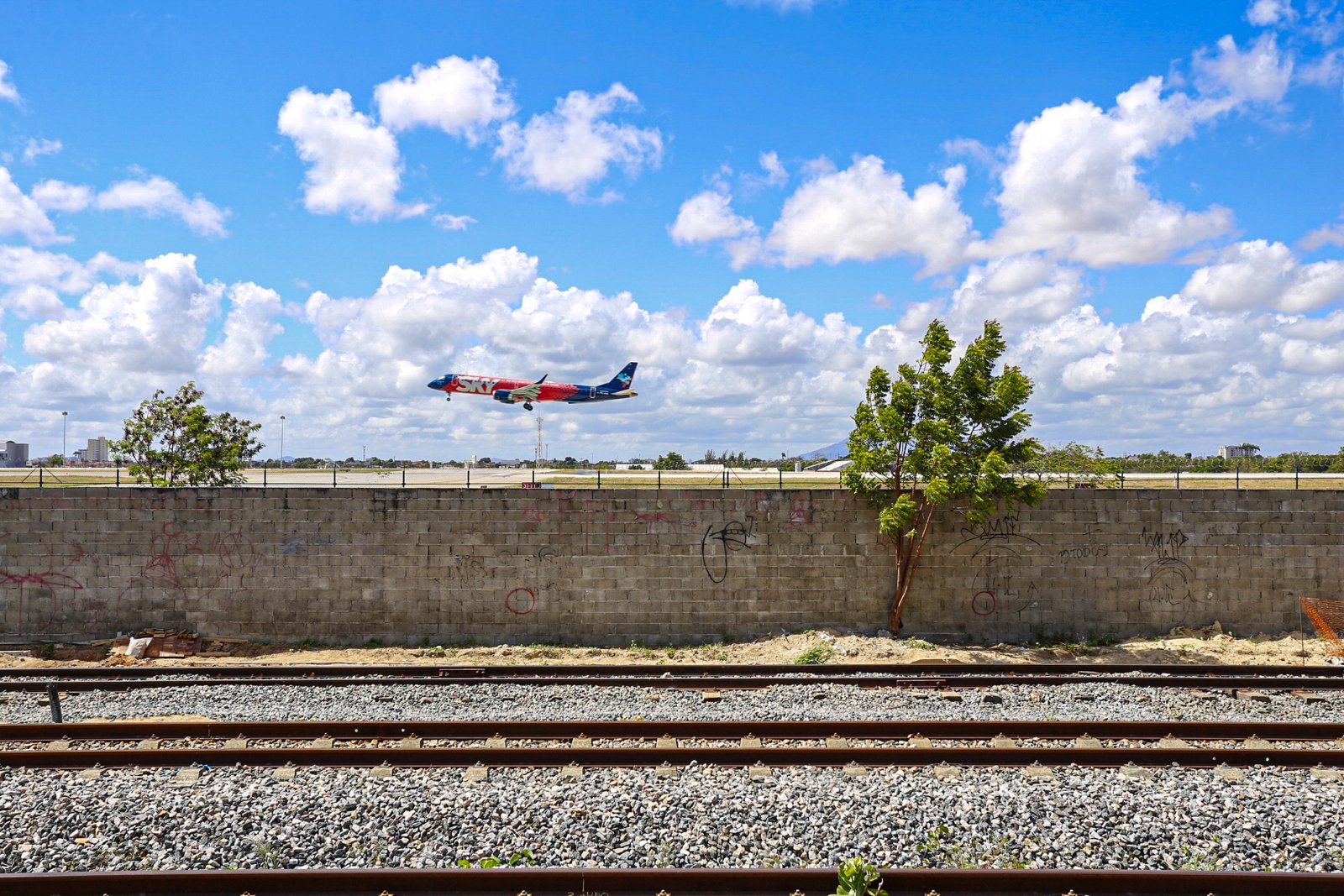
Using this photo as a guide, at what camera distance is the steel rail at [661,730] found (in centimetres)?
909

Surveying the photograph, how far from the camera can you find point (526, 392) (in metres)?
51.5

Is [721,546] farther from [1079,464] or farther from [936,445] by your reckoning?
[1079,464]

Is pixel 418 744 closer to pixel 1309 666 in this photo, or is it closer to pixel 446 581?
pixel 446 581

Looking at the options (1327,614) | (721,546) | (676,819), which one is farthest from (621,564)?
(1327,614)

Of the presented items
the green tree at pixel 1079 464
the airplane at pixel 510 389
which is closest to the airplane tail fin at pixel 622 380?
the airplane at pixel 510 389

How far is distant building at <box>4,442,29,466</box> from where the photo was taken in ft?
193

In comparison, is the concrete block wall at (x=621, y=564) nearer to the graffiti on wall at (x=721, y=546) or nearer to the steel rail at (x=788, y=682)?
the graffiti on wall at (x=721, y=546)

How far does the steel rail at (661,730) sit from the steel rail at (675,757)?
70 cm

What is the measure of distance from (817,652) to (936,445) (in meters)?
4.65

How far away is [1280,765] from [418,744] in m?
9.32

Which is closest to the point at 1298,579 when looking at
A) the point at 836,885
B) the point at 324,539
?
the point at 836,885

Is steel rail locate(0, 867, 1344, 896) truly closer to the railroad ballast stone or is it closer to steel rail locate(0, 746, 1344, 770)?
the railroad ballast stone

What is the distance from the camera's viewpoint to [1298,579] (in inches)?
636

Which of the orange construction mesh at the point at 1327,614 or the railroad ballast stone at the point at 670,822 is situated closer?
the railroad ballast stone at the point at 670,822
